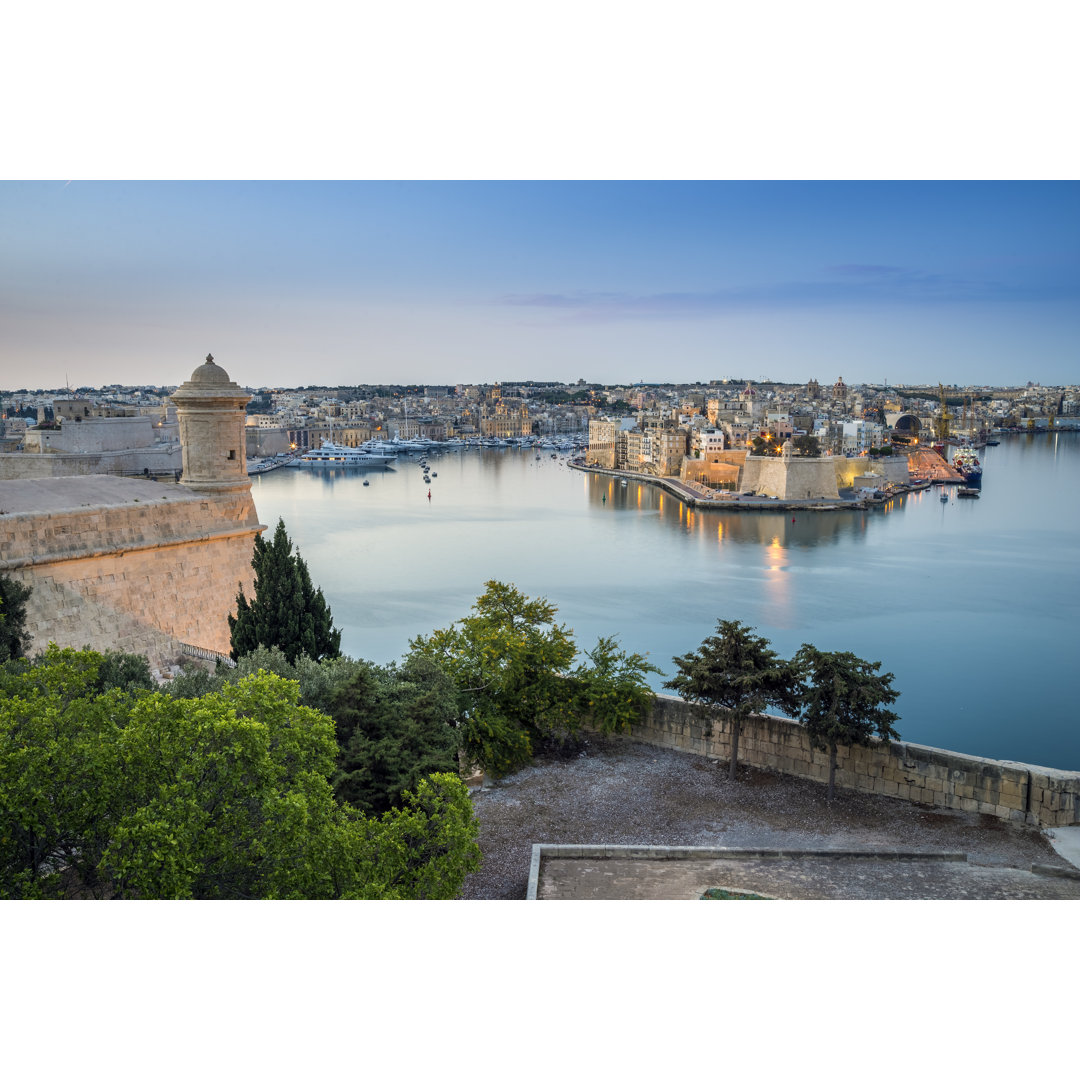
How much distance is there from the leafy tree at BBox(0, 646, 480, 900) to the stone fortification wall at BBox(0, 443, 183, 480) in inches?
166

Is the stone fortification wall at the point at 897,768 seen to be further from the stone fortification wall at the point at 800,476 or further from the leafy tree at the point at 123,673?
the stone fortification wall at the point at 800,476

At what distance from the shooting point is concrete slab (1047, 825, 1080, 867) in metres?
2.99

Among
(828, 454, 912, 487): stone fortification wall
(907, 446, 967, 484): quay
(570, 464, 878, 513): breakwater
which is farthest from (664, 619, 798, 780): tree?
(907, 446, 967, 484): quay

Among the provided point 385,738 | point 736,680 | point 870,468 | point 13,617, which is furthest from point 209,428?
point 870,468

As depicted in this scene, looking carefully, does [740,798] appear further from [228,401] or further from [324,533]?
[324,533]

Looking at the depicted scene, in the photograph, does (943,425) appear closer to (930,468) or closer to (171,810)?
(930,468)

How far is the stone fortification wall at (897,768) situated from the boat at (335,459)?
30052mm

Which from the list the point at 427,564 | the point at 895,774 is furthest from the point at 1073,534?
the point at 895,774

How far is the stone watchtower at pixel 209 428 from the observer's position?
5.04 m

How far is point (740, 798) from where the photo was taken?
3.64m

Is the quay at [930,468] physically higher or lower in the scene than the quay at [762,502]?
higher

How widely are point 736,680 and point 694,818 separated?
673 millimetres

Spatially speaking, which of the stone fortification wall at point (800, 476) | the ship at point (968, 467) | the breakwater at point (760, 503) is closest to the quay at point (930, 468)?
the ship at point (968, 467)

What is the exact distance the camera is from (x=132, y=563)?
4418mm
